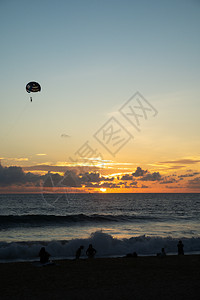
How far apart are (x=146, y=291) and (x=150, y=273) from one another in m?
3.37

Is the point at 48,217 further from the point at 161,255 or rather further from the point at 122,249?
the point at 161,255

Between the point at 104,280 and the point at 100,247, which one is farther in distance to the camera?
the point at 100,247

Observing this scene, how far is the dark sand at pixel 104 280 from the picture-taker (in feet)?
36.5

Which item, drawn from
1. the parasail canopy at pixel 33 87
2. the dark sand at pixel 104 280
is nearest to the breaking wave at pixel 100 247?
the dark sand at pixel 104 280

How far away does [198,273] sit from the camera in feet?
48.3

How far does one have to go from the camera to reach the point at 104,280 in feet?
43.5

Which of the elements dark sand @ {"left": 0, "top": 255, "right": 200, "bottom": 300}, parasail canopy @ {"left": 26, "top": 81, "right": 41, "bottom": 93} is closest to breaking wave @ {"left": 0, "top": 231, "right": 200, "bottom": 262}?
dark sand @ {"left": 0, "top": 255, "right": 200, "bottom": 300}

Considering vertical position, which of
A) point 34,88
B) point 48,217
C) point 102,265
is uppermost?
point 34,88

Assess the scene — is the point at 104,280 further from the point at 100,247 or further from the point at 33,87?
the point at 33,87

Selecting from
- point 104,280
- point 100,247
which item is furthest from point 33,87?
point 104,280

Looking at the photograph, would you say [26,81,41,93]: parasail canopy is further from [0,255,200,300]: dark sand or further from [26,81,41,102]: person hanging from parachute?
[0,255,200,300]: dark sand

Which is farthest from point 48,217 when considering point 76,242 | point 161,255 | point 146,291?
point 146,291

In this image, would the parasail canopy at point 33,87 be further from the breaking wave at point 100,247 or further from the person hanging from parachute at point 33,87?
the breaking wave at point 100,247

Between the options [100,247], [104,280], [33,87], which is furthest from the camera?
[33,87]
